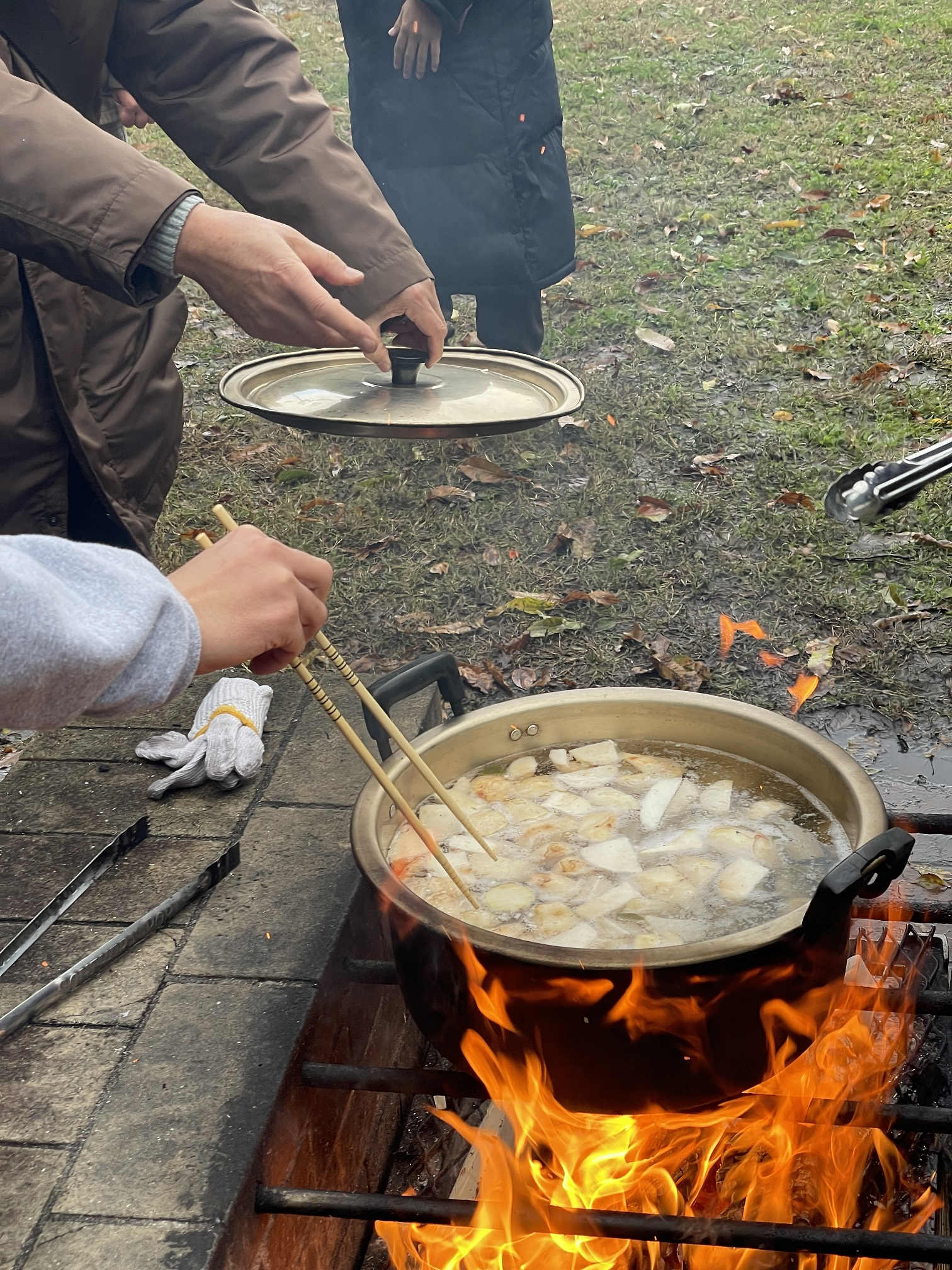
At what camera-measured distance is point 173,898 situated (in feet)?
7.88

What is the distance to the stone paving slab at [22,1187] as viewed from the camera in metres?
1.71

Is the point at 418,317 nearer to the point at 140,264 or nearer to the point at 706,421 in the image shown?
the point at 140,264

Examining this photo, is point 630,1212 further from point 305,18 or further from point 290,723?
point 305,18

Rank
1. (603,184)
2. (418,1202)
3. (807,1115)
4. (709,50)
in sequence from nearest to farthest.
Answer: (418,1202), (807,1115), (603,184), (709,50)

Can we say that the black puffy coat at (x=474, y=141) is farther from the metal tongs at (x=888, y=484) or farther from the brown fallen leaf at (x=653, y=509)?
the metal tongs at (x=888, y=484)

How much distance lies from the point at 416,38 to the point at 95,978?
14.3 ft

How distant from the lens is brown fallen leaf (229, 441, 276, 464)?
18.8 feet

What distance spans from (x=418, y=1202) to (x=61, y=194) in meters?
1.95

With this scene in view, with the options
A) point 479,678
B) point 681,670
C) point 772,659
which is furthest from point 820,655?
point 479,678

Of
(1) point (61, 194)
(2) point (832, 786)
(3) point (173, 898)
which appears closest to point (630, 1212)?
(2) point (832, 786)

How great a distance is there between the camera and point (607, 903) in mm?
1941

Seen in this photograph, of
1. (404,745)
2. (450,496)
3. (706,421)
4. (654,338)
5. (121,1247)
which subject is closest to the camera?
(121,1247)

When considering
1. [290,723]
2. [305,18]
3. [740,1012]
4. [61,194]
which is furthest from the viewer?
[305,18]

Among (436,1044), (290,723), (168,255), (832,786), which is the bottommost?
(290,723)
